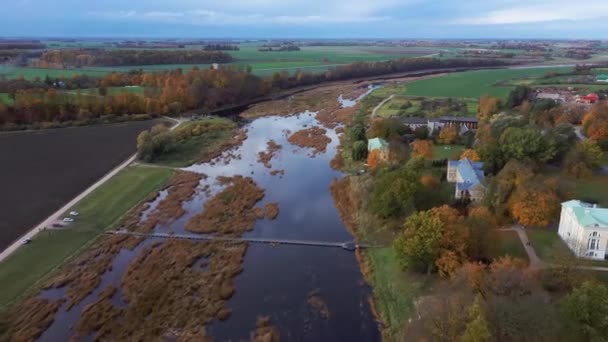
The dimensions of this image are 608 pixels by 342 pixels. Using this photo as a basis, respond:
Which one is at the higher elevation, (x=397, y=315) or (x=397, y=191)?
(x=397, y=191)

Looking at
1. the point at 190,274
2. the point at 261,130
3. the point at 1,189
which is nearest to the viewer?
the point at 190,274

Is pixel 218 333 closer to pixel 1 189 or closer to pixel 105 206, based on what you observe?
pixel 105 206

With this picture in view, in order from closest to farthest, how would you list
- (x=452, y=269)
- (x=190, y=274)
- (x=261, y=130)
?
(x=452, y=269) < (x=190, y=274) < (x=261, y=130)

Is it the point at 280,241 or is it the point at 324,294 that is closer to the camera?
the point at 324,294

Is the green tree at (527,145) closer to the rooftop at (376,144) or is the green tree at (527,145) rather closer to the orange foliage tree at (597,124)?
the orange foliage tree at (597,124)

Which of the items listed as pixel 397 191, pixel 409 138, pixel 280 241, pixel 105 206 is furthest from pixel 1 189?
pixel 409 138

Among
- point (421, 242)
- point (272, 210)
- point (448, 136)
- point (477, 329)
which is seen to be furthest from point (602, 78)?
point (477, 329)

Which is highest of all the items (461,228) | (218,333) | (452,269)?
(461,228)
